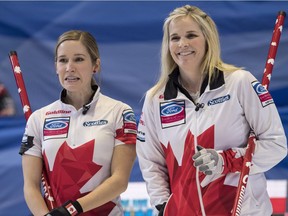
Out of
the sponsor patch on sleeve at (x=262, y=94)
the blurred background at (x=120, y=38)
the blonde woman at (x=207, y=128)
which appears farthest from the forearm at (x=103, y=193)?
the blurred background at (x=120, y=38)

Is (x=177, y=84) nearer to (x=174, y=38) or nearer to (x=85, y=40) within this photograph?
(x=174, y=38)

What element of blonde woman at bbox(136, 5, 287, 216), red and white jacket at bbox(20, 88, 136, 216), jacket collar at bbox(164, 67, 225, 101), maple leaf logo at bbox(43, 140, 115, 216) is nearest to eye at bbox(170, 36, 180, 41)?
blonde woman at bbox(136, 5, 287, 216)

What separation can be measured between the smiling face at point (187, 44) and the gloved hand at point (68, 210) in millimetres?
631

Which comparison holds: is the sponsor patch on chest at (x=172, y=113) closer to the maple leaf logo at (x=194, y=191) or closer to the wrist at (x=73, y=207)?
the maple leaf logo at (x=194, y=191)

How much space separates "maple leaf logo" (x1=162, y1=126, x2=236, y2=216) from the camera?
2.34 m

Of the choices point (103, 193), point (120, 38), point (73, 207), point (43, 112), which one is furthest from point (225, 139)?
point (120, 38)

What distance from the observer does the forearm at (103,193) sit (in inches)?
94.3

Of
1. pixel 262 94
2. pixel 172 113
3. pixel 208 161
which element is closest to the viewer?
pixel 208 161

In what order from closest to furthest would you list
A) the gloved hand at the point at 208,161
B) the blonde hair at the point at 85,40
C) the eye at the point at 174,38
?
the gloved hand at the point at 208,161
the eye at the point at 174,38
the blonde hair at the point at 85,40

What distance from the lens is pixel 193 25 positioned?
7.93 feet

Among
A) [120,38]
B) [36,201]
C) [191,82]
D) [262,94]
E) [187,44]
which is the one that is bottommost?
[36,201]

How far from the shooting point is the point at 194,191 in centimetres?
234

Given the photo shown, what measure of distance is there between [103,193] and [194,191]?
0.33 meters

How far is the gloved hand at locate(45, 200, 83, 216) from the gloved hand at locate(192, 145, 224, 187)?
45 cm
